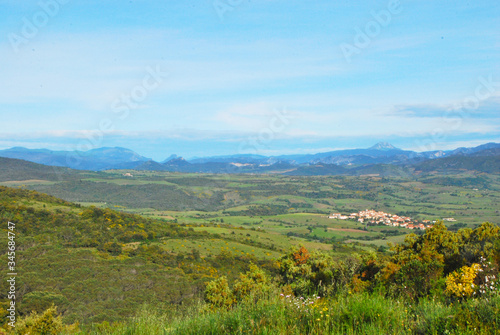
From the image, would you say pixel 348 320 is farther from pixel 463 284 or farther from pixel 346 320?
pixel 463 284

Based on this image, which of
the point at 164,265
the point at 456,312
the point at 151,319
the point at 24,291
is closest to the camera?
the point at 456,312

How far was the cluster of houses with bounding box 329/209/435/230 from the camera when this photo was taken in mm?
114975

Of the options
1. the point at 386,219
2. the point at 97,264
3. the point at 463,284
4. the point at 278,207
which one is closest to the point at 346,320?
the point at 463,284

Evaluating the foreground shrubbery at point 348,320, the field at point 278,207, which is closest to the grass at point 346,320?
the foreground shrubbery at point 348,320

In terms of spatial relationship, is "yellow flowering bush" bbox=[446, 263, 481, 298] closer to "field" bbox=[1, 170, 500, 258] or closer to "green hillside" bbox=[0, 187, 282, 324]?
"green hillside" bbox=[0, 187, 282, 324]

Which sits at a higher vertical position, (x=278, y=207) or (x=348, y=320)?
(x=348, y=320)

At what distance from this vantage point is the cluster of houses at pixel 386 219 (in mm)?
114975

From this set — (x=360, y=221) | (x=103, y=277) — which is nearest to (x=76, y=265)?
(x=103, y=277)

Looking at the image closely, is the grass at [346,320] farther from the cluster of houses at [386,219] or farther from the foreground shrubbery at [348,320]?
the cluster of houses at [386,219]

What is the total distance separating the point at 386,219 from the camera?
129250 millimetres

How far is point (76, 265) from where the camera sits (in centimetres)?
3158

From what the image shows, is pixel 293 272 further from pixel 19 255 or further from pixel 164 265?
pixel 19 255

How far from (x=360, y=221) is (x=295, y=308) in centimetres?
13558

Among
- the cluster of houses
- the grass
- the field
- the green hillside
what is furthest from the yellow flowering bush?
the cluster of houses
